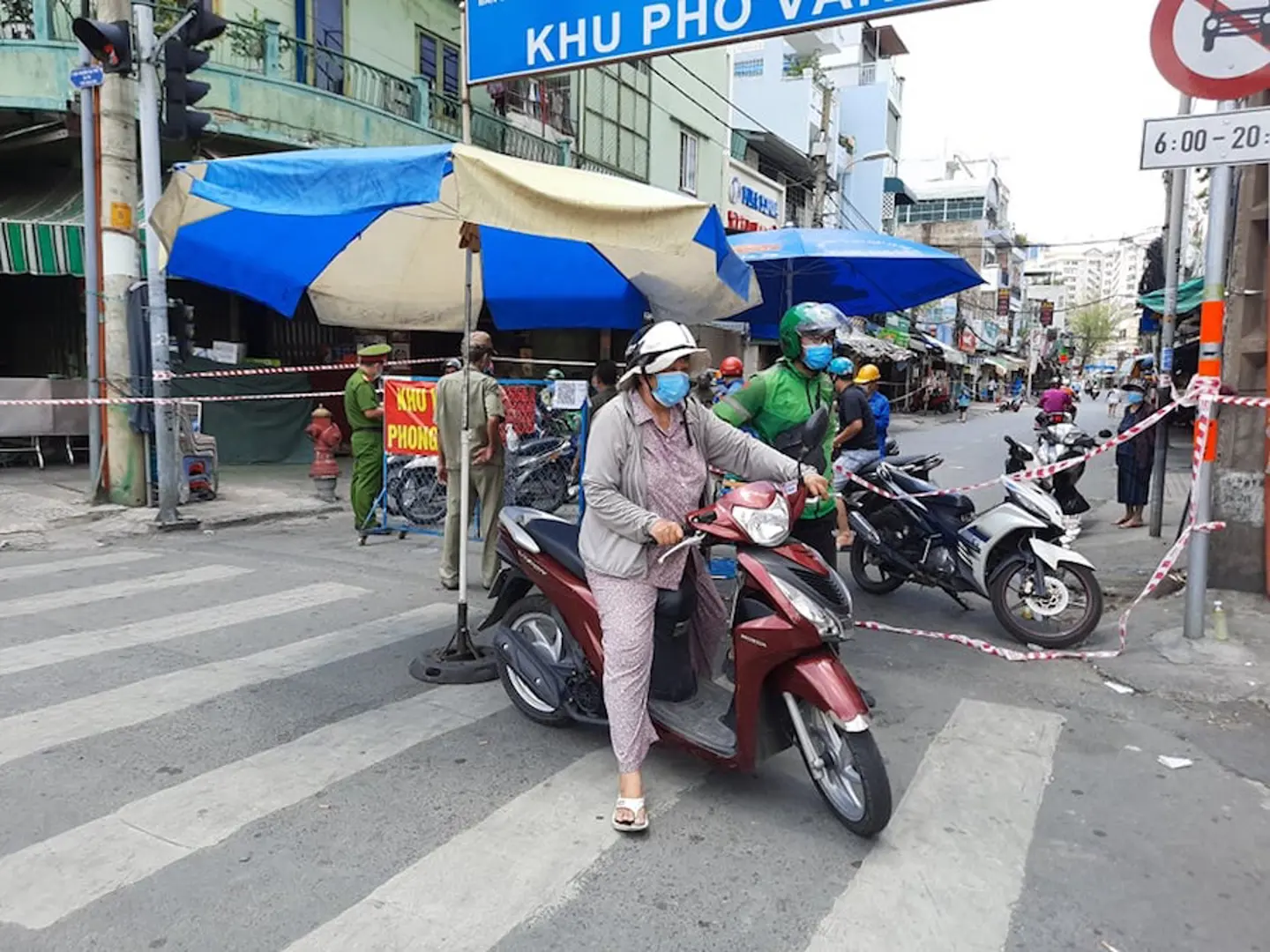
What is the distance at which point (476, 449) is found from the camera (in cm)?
654

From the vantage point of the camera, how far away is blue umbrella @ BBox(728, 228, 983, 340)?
823 cm

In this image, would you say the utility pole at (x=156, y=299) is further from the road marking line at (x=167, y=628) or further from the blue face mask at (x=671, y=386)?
the blue face mask at (x=671, y=386)

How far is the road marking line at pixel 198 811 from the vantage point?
282 centimetres

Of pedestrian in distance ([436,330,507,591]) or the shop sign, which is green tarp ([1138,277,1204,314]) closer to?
pedestrian in distance ([436,330,507,591])

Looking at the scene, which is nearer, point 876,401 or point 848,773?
point 848,773

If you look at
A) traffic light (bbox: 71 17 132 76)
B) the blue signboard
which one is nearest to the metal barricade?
the blue signboard

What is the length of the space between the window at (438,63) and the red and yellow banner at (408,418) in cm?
950

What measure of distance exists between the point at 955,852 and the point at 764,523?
1319 mm

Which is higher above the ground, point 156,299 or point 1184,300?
point 1184,300

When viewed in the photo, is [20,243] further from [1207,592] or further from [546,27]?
[1207,592]

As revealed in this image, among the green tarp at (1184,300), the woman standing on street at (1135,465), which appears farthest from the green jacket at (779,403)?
the green tarp at (1184,300)

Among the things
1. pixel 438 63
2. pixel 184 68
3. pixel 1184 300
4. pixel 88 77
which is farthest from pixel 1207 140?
pixel 438 63

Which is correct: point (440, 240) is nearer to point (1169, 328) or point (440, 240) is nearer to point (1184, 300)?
point (1169, 328)

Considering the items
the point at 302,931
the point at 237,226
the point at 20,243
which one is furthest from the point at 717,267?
the point at 20,243
